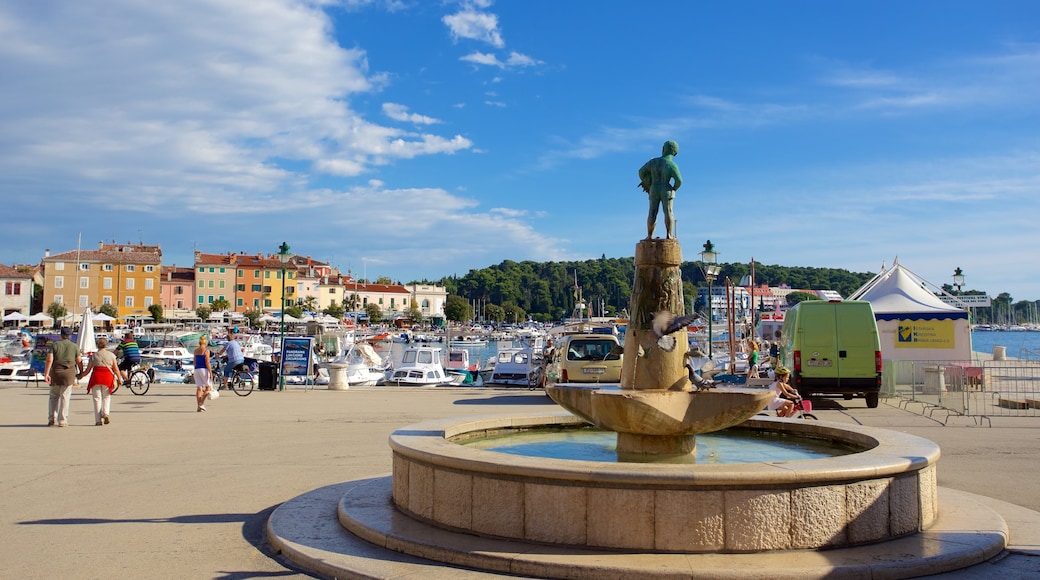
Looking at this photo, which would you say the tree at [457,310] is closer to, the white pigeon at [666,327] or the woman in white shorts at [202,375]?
the woman in white shorts at [202,375]

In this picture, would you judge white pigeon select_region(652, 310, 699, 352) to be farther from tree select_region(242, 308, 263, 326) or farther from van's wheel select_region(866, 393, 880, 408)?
tree select_region(242, 308, 263, 326)

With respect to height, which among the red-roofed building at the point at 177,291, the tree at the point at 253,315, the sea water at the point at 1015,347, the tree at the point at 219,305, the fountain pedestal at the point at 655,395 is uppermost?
the red-roofed building at the point at 177,291

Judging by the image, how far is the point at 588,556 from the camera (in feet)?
18.4

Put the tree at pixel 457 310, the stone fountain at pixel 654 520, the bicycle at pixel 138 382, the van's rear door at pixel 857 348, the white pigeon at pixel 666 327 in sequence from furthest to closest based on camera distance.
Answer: the tree at pixel 457 310, the bicycle at pixel 138 382, the van's rear door at pixel 857 348, the white pigeon at pixel 666 327, the stone fountain at pixel 654 520

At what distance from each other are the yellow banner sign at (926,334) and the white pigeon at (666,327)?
21.9m

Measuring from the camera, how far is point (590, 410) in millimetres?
7488

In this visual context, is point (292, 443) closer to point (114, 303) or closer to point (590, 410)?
point (590, 410)

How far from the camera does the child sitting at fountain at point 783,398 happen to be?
14.0 metres

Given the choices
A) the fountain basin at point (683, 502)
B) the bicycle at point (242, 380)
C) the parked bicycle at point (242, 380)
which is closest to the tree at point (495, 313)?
the parked bicycle at point (242, 380)

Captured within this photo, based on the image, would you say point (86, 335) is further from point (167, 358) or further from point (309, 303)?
point (309, 303)

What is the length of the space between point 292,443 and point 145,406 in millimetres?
8260

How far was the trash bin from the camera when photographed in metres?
25.2

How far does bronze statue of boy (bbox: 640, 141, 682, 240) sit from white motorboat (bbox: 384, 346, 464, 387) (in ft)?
95.6

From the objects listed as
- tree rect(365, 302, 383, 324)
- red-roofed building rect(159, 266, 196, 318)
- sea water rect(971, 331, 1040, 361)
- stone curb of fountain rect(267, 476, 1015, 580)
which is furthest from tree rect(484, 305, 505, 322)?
stone curb of fountain rect(267, 476, 1015, 580)
